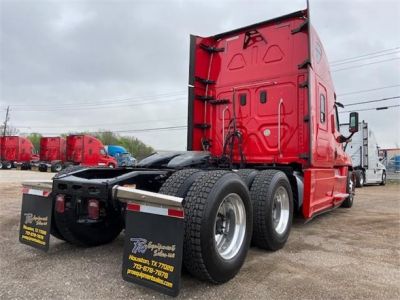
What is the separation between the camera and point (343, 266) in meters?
4.18

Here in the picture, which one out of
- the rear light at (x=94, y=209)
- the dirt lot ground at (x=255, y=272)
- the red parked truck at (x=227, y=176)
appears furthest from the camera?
the rear light at (x=94, y=209)

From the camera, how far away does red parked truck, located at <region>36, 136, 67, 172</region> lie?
30.6 metres

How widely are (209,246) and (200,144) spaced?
12.8 feet

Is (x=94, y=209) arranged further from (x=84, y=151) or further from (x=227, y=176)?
(x=84, y=151)

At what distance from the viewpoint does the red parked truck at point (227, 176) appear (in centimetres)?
308

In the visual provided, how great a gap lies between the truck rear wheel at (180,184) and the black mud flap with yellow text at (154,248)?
0.38 metres

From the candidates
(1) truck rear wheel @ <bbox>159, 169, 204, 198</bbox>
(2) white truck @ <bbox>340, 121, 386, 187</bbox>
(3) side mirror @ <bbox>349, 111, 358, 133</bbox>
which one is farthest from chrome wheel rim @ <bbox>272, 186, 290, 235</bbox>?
(2) white truck @ <bbox>340, 121, 386, 187</bbox>

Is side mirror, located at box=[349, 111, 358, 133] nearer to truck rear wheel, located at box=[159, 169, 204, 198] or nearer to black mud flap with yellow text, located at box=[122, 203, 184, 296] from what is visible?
truck rear wheel, located at box=[159, 169, 204, 198]

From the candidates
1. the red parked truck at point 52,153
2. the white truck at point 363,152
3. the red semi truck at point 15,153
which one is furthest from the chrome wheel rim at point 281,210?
the red semi truck at point 15,153

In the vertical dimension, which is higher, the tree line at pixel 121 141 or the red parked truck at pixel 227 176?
the tree line at pixel 121 141

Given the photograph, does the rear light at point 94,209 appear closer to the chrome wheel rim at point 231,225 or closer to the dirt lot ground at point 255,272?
the dirt lot ground at point 255,272

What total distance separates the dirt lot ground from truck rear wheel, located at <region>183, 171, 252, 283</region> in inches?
8.8

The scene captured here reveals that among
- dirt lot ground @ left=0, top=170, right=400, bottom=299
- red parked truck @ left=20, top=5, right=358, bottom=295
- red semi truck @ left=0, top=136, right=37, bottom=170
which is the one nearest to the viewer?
red parked truck @ left=20, top=5, right=358, bottom=295

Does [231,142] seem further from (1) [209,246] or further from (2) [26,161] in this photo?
(2) [26,161]
